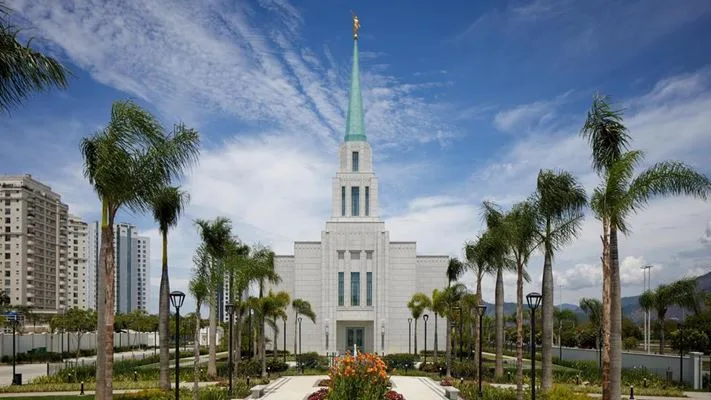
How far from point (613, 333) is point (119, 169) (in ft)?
43.8

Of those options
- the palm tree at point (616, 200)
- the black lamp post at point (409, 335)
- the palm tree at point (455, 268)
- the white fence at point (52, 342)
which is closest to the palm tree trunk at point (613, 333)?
the palm tree at point (616, 200)

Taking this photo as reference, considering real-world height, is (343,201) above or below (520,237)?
above

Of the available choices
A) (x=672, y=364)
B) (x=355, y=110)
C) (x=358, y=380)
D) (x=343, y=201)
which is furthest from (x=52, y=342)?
(x=672, y=364)

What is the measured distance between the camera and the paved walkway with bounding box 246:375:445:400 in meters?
28.2

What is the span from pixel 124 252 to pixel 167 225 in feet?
558

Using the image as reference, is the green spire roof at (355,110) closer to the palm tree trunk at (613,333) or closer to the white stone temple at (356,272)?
the white stone temple at (356,272)

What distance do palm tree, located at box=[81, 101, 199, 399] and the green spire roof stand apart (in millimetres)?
45078

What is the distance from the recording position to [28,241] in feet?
347

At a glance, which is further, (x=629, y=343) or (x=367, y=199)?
(x=629, y=343)

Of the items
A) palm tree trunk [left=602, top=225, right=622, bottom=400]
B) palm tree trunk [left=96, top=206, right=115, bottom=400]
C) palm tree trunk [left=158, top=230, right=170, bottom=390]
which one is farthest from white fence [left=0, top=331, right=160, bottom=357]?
palm tree trunk [left=602, top=225, right=622, bottom=400]

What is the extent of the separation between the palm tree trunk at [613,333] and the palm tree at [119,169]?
11.9m

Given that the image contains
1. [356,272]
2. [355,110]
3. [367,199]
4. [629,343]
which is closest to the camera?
[356,272]

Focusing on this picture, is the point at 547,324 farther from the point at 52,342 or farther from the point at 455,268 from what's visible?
the point at 52,342

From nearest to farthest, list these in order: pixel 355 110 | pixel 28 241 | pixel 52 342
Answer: pixel 355 110, pixel 52 342, pixel 28 241
